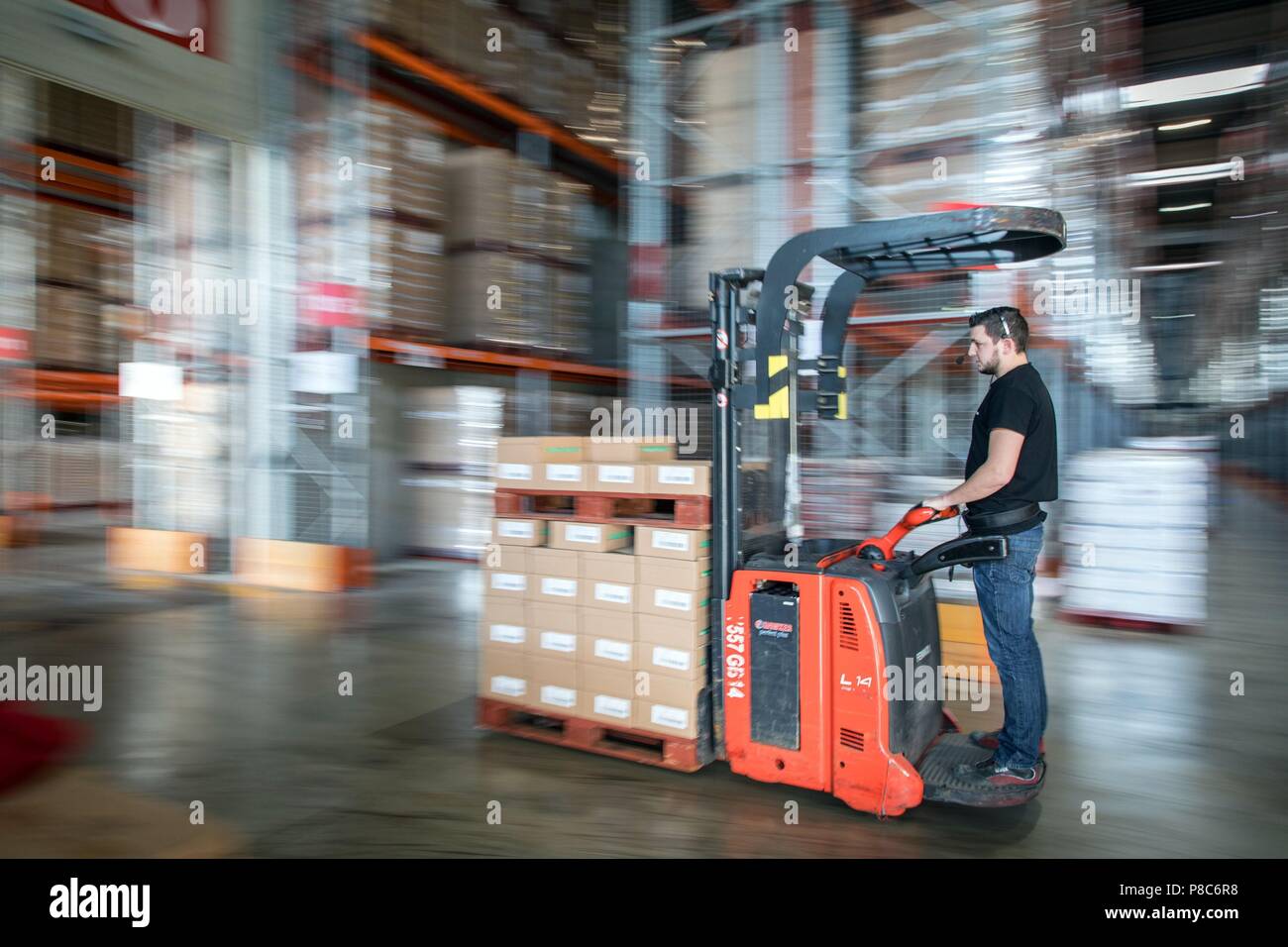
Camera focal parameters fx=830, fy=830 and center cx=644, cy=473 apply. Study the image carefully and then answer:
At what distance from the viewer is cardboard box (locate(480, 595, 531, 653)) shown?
378cm

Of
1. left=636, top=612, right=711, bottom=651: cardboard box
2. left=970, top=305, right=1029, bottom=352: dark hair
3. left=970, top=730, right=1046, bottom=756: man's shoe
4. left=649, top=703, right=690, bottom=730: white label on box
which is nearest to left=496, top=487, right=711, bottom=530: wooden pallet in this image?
left=636, top=612, right=711, bottom=651: cardboard box

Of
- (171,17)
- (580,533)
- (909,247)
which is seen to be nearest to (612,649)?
(580,533)

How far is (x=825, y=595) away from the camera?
2.96m

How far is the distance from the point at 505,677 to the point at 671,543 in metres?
1.07

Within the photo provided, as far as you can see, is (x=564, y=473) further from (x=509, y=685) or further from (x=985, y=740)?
(x=985, y=740)

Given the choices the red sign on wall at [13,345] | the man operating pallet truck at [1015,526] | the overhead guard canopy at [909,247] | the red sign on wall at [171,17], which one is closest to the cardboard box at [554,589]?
the overhead guard canopy at [909,247]

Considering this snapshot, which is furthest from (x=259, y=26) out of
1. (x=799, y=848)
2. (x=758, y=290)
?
(x=799, y=848)

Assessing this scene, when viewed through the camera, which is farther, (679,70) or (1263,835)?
(679,70)

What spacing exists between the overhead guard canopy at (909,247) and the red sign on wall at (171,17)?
15.5 ft

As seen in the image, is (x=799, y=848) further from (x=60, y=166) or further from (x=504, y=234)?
(x=60, y=166)

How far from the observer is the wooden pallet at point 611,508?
11.0 ft
